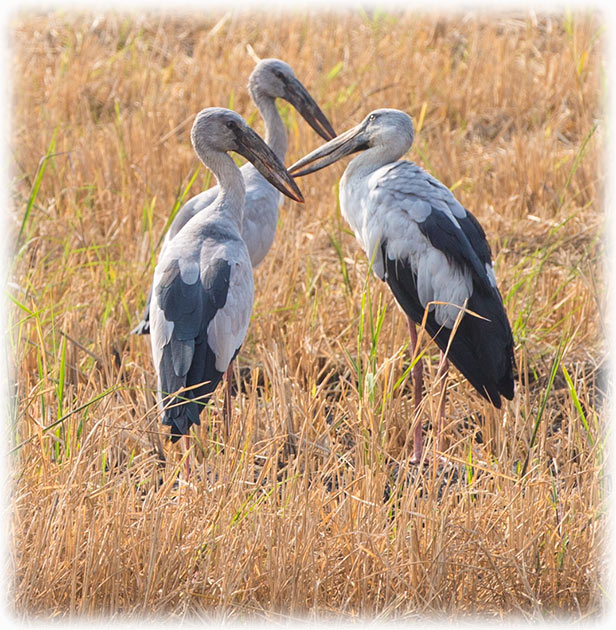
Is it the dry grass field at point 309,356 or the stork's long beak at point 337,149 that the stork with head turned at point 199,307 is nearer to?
the dry grass field at point 309,356

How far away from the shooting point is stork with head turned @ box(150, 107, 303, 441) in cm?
341

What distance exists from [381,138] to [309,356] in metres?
Answer: 0.95

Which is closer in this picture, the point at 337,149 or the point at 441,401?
the point at 441,401

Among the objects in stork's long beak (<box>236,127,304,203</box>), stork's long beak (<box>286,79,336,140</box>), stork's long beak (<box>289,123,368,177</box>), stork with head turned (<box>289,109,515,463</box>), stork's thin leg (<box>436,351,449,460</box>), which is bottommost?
stork's thin leg (<box>436,351,449,460</box>)

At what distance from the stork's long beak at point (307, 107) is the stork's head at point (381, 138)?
0.69 metres

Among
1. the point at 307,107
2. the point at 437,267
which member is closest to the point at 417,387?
the point at 437,267

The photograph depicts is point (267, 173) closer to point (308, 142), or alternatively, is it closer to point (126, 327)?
point (126, 327)

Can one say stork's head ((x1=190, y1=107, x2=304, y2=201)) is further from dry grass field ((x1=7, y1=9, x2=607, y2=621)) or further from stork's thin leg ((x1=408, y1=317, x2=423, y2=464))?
stork's thin leg ((x1=408, y1=317, x2=423, y2=464))

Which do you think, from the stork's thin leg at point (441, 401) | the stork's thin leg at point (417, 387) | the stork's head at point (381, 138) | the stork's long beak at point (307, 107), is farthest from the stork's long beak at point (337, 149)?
the stork's thin leg at point (441, 401)

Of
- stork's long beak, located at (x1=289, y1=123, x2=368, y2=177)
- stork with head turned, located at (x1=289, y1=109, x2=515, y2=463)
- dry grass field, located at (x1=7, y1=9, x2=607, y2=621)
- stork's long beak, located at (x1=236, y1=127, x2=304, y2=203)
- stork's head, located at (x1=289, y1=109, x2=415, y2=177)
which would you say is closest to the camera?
dry grass field, located at (x1=7, y1=9, x2=607, y2=621)

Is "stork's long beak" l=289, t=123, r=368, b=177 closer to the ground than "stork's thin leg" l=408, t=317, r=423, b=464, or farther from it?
farther from it

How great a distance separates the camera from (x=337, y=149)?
14.9ft

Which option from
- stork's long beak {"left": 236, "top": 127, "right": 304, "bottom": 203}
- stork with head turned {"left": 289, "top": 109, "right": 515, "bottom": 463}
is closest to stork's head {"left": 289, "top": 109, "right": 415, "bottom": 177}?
stork with head turned {"left": 289, "top": 109, "right": 515, "bottom": 463}

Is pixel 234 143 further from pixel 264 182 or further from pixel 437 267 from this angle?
pixel 437 267
